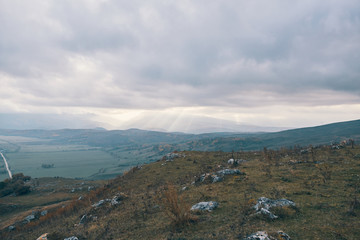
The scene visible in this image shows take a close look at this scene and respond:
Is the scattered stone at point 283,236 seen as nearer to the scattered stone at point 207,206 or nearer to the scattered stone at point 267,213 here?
the scattered stone at point 267,213

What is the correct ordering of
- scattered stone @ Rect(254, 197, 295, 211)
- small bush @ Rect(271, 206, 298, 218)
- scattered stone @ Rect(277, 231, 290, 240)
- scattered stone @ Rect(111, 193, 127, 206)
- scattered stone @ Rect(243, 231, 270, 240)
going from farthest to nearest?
scattered stone @ Rect(111, 193, 127, 206)
scattered stone @ Rect(254, 197, 295, 211)
small bush @ Rect(271, 206, 298, 218)
scattered stone @ Rect(277, 231, 290, 240)
scattered stone @ Rect(243, 231, 270, 240)

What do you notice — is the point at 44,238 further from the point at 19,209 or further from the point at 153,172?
the point at 19,209

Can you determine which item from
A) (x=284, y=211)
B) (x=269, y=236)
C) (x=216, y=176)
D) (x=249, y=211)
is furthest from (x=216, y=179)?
(x=269, y=236)

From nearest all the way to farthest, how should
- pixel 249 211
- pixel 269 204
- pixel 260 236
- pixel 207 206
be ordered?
pixel 260 236 < pixel 249 211 < pixel 269 204 < pixel 207 206

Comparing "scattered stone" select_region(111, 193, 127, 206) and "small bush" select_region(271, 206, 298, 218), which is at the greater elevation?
"small bush" select_region(271, 206, 298, 218)

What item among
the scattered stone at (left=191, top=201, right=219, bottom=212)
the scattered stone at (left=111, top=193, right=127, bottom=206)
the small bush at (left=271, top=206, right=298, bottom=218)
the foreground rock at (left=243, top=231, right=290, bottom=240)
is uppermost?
the foreground rock at (left=243, top=231, right=290, bottom=240)

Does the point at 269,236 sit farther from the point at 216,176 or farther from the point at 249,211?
the point at 216,176

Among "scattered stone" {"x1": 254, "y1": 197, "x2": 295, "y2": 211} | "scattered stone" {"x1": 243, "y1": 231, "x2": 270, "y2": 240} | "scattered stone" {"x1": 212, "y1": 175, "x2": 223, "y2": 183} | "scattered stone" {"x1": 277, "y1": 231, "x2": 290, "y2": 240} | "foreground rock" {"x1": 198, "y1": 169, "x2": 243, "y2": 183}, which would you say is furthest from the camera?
"foreground rock" {"x1": 198, "y1": 169, "x2": 243, "y2": 183}

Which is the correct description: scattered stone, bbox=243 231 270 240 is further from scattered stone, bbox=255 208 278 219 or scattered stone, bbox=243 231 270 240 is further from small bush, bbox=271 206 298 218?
small bush, bbox=271 206 298 218

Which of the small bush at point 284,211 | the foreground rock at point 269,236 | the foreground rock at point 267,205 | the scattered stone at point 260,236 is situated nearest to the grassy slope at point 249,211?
the small bush at point 284,211

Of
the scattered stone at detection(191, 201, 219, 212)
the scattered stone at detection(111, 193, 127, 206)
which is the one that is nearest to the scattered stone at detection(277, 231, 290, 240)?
the scattered stone at detection(191, 201, 219, 212)

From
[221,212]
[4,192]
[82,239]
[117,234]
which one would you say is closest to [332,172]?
[221,212]

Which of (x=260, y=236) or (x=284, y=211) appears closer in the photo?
(x=260, y=236)

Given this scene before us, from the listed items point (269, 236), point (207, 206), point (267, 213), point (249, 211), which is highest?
point (269, 236)
